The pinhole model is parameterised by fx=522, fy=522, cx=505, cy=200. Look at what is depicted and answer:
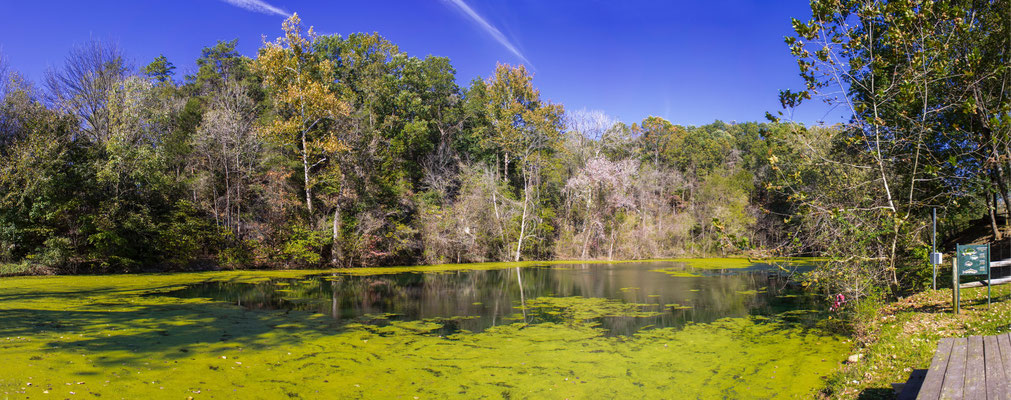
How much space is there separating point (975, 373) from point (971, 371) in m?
0.05

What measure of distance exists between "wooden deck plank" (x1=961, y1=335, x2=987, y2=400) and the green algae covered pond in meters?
2.46

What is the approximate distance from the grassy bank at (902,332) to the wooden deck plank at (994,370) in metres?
1.43

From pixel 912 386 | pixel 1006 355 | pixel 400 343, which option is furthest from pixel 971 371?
pixel 400 343

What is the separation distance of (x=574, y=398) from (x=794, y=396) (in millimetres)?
A: 2720

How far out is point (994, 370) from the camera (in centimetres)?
370

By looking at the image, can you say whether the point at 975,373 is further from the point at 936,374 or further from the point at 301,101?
the point at 301,101

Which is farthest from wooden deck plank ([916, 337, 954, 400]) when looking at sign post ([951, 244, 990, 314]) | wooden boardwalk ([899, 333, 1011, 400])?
sign post ([951, 244, 990, 314])

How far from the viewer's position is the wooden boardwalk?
344 cm

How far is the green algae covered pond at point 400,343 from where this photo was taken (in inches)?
255

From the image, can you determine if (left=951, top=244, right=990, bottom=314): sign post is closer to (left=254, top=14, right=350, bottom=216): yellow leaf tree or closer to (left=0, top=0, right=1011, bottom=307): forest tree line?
(left=0, top=0, right=1011, bottom=307): forest tree line

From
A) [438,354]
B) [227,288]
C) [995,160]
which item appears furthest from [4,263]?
[995,160]

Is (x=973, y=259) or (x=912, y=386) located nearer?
(x=912, y=386)

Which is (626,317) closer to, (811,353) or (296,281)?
(811,353)

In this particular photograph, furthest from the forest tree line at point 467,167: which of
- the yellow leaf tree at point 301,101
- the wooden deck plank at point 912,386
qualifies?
the wooden deck plank at point 912,386
